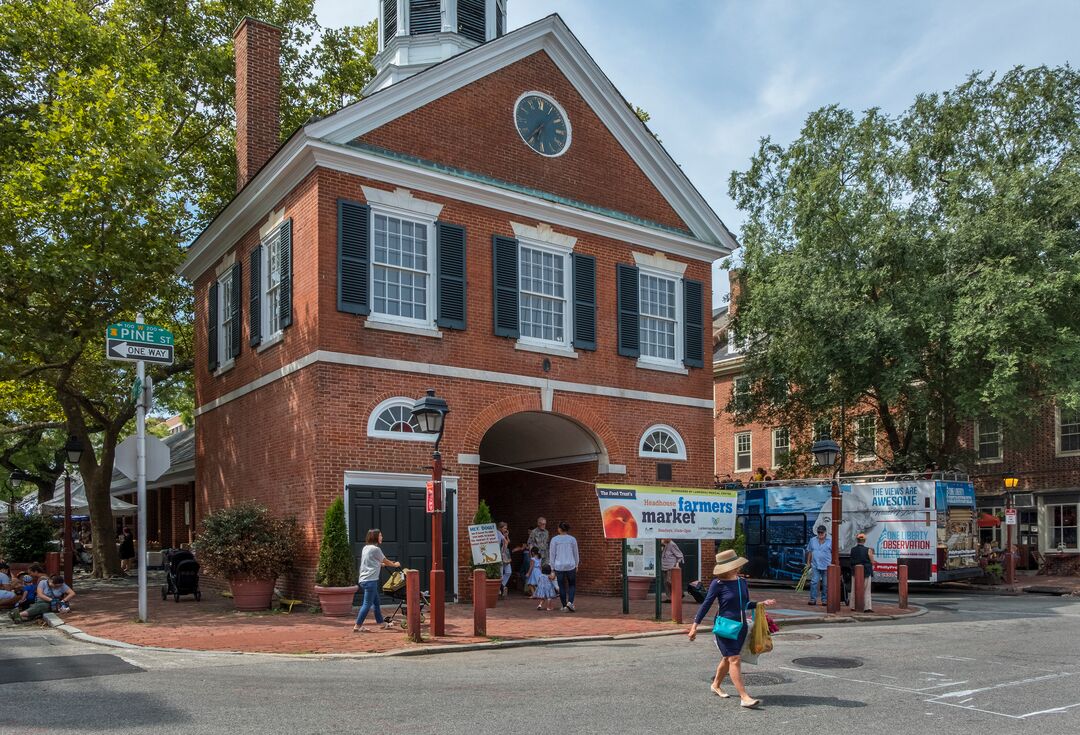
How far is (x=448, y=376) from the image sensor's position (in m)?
18.3

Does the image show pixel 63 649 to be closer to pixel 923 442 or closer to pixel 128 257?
pixel 128 257

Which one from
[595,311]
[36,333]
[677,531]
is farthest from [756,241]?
[36,333]

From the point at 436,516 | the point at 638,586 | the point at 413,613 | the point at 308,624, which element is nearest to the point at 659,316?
the point at 638,586

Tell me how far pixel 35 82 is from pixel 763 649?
21671 millimetres

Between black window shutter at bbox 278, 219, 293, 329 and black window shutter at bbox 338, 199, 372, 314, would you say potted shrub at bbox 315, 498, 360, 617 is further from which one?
black window shutter at bbox 278, 219, 293, 329

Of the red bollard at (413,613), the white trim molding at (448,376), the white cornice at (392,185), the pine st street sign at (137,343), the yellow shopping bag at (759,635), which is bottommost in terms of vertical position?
the red bollard at (413,613)

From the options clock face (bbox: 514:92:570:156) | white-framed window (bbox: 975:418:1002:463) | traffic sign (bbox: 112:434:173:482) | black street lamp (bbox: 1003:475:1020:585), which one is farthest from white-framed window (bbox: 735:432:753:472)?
traffic sign (bbox: 112:434:173:482)

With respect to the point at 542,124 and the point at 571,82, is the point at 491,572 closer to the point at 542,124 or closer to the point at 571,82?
the point at 542,124

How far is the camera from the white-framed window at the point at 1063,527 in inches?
1217

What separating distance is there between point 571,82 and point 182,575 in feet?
42.1

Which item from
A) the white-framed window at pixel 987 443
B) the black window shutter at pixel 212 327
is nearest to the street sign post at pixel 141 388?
the black window shutter at pixel 212 327

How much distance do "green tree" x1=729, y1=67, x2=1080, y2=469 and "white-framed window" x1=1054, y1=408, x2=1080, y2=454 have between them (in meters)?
4.75

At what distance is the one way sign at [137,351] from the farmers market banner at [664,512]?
23.7 ft

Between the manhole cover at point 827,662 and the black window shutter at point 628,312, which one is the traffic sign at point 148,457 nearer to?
the black window shutter at point 628,312
